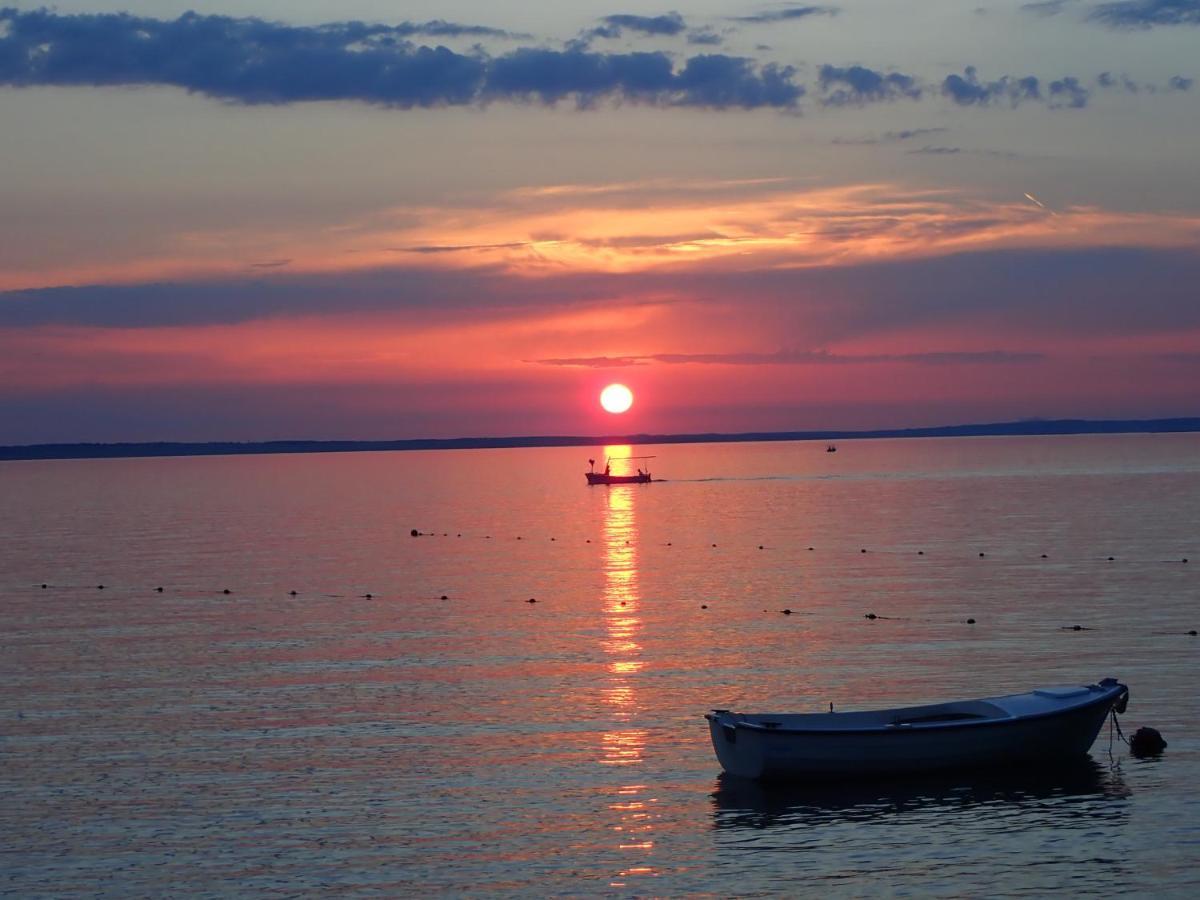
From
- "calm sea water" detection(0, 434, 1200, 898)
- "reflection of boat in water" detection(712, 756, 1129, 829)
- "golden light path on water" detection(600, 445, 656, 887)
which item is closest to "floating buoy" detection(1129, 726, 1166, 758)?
"calm sea water" detection(0, 434, 1200, 898)

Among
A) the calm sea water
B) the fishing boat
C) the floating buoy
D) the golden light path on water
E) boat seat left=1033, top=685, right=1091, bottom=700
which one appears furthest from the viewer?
boat seat left=1033, top=685, right=1091, bottom=700

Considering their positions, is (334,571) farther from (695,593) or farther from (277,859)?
(277,859)

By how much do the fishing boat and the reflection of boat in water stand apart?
34 centimetres

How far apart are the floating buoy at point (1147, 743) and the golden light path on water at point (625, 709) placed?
1276 centimetres

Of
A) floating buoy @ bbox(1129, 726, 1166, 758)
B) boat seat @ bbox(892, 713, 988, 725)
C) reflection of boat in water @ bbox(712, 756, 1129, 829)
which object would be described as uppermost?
boat seat @ bbox(892, 713, 988, 725)

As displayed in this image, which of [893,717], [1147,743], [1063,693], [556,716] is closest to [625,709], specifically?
[556,716]

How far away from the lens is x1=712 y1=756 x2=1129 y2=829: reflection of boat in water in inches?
1358

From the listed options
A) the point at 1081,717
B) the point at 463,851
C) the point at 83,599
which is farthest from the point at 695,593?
the point at 463,851

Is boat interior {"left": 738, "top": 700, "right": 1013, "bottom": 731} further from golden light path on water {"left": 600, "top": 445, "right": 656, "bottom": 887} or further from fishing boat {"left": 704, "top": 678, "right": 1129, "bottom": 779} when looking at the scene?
golden light path on water {"left": 600, "top": 445, "right": 656, "bottom": 887}

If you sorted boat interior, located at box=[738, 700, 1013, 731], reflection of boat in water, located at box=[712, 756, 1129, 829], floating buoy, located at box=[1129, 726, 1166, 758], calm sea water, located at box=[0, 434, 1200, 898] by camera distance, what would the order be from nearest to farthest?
calm sea water, located at box=[0, 434, 1200, 898] → reflection of boat in water, located at box=[712, 756, 1129, 829] → boat interior, located at box=[738, 700, 1013, 731] → floating buoy, located at box=[1129, 726, 1166, 758]

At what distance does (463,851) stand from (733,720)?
851cm

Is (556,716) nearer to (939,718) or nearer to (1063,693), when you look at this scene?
(939,718)

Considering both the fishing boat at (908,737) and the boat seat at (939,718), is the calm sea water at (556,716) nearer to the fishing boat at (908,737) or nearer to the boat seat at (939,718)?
the fishing boat at (908,737)

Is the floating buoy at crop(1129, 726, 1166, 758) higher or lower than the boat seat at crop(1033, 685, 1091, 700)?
lower
